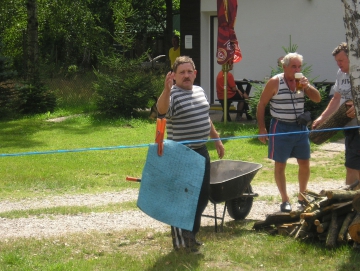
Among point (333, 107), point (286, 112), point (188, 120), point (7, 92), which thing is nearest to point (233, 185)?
point (188, 120)

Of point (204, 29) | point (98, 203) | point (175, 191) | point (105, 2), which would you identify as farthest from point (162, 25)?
point (175, 191)

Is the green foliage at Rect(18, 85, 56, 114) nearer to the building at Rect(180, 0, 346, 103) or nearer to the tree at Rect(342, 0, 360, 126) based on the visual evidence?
the building at Rect(180, 0, 346, 103)

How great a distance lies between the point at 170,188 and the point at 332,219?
4.93 ft

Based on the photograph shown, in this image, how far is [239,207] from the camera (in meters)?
7.29

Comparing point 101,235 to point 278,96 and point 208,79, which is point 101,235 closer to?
point 278,96

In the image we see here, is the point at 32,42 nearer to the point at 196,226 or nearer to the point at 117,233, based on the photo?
the point at 117,233

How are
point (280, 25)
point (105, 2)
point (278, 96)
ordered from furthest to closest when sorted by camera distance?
1. point (105, 2)
2. point (280, 25)
3. point (278, 96)

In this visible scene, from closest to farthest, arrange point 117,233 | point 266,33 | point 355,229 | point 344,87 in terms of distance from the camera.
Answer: point 355,229, point 117,233, point 344,87, point 266,33

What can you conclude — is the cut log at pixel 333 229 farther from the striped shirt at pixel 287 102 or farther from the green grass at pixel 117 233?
the striped shirt at pixel 287 102

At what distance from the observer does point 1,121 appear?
1727 cm

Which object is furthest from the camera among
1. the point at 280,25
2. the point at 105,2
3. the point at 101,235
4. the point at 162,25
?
the point at 162,25

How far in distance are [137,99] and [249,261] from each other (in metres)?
11.1

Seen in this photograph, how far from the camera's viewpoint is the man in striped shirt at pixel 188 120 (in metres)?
5.98

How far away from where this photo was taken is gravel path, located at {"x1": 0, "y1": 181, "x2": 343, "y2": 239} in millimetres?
7008
